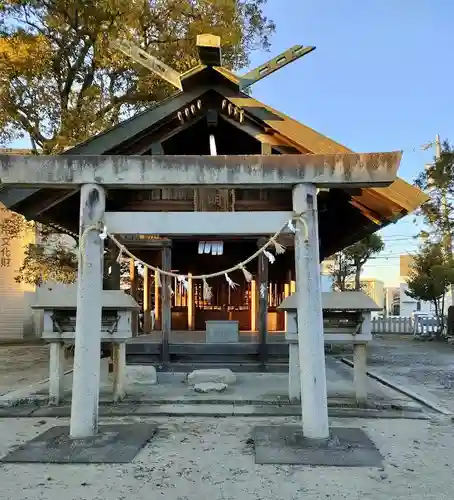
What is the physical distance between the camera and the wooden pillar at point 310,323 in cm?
570

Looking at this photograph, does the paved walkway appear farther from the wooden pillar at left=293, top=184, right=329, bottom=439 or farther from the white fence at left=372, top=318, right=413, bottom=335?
the white fence at left=372, top=318, right=413, bottom=335

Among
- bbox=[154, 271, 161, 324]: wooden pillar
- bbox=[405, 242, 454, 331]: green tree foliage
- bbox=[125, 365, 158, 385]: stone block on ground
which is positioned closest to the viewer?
bbox=[125, 365, 158, 385]: stone block on ground

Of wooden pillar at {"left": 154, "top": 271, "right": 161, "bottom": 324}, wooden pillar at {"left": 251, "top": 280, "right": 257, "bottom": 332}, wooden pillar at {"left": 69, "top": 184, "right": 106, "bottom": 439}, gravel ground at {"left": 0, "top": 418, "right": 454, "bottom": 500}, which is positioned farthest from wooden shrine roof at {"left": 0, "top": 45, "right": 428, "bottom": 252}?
wooden pillar at {"left": 251, "top": 280, "right": 257, "bottom": 332}

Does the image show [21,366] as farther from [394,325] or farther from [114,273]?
[394,325]

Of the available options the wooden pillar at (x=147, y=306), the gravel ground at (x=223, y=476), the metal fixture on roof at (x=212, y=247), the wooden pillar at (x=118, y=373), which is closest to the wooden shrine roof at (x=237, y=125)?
the wooden pillar at (x=118, y=373)

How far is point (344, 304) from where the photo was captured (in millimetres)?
7578

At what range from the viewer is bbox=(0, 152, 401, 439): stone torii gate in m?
5.87

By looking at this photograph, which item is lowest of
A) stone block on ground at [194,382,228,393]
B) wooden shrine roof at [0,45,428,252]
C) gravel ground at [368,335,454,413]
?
gravel ground at [368,335,454,413]

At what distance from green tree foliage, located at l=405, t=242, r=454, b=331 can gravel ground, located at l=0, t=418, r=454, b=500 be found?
17.8 metres

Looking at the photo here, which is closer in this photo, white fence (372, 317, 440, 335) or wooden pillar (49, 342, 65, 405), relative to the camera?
wooden pillar (49, 342, 65, 405)

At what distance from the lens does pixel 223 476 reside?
480 centimetres

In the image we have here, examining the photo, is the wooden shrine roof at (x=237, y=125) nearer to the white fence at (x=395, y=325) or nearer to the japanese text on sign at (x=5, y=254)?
the japanese text on sign at (x=5, y=254)

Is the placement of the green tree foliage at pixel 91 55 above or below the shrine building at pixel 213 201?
above

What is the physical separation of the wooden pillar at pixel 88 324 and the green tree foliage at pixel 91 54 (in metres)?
8.97
